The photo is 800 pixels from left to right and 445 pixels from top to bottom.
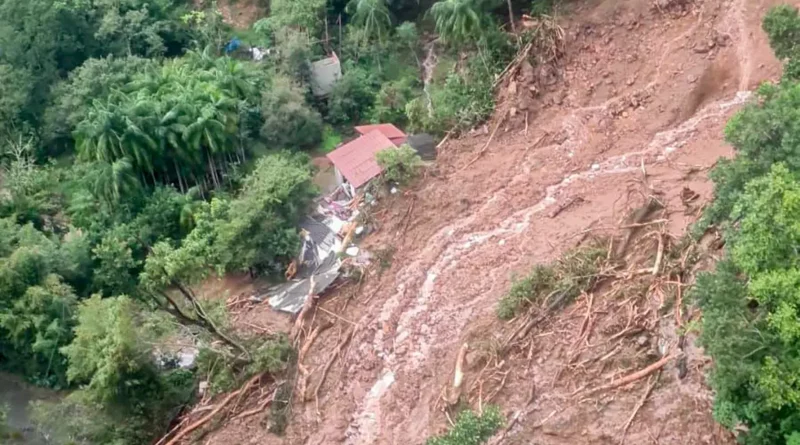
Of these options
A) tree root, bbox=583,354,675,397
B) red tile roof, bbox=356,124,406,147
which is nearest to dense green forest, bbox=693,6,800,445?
tree root, bbox=583,354,675,397

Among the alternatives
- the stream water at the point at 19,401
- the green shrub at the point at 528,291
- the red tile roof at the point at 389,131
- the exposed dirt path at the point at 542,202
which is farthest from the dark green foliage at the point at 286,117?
the green shrub at the point at 528,291

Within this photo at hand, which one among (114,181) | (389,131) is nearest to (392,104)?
(389,131)

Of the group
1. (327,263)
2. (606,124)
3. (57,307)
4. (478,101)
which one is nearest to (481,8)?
(478,101)

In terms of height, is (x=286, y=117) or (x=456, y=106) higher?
(x=286, y=117)

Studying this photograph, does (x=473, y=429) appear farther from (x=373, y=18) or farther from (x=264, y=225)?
(x=373, y=18)

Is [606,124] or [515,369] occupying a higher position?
[606,124]

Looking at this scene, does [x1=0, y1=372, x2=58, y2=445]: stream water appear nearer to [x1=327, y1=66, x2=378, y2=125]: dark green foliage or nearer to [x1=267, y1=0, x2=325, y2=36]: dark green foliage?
[x1=327, y1=66, x2=378, y2=125]: dark green foliage

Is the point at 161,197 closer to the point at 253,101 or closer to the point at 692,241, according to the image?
the point at 253,101
